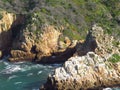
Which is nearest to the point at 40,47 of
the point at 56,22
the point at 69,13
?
the point at 56,22

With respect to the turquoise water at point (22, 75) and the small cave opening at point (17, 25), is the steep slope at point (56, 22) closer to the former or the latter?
the small cave opening at point (17, 25)

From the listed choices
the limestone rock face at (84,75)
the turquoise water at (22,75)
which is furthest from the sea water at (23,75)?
the limestone rock face at (84,75)

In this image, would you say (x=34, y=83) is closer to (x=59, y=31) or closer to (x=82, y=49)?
(x=82, y=49)

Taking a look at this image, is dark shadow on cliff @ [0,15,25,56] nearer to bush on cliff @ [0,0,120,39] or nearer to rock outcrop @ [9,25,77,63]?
bush on cliff @ [0,0,120,39]

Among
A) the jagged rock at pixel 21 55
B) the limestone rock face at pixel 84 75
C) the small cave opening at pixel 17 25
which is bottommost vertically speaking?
the limestone rock face at pixel 84 75

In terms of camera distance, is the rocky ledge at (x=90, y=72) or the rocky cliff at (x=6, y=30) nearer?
the rocky ledge at (x=90, y=72)

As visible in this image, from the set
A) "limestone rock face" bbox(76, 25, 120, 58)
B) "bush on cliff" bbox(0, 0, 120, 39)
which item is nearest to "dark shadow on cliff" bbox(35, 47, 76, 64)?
"bush on cliff" bbox(0, 0, 120, 39)

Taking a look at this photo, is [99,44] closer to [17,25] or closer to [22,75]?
[22,75]
